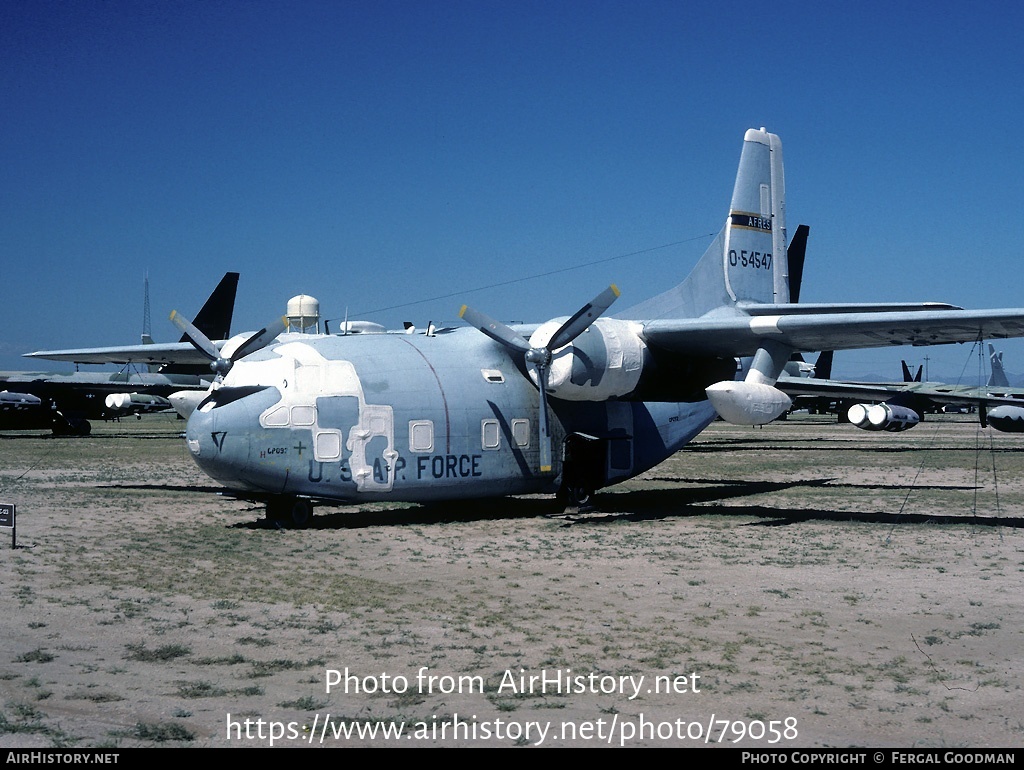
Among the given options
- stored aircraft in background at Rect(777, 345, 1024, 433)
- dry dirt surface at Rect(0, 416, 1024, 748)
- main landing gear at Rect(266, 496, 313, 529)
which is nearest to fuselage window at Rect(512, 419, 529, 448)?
dry dirt surface at Rect(0, 416, 1024, 748)

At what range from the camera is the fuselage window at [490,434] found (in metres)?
18.7

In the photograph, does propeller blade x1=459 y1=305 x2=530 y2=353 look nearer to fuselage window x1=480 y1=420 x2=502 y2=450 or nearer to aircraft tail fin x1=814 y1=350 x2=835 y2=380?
fuselage window x1=480 y1=420 x2=502 y2=450

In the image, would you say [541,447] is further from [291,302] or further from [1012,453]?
[1012,453]

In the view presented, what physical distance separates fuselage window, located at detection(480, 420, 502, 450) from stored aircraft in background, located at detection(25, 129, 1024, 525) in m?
0.02

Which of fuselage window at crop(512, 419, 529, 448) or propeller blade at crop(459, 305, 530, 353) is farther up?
propeller blade at crop(459, 305, 530, 353)

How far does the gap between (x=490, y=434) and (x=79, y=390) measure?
43.3 m

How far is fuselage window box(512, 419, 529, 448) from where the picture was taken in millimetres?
19219

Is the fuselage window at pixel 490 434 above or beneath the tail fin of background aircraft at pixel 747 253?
beneath

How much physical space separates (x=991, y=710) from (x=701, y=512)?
43.5ft

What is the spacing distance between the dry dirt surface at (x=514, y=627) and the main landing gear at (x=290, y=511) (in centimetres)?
34

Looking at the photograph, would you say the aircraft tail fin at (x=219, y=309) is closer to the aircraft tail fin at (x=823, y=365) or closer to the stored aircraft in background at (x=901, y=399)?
the stored aircraft in background at (x=901, y=399)

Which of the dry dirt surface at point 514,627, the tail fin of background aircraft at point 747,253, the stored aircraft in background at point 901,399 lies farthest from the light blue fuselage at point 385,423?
the stored aircraft in background at point 901,399

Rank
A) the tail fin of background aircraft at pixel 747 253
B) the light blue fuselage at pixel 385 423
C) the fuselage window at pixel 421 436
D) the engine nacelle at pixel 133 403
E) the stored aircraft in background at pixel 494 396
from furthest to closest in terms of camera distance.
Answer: the engine nacelle at pixel 133 403
the tail fin of background aircraft at pixel 747 253
the fuselage window at pixel 421 436
the stored aircraft in background at pixel 494 396
the light blue fuselage at pixel 385 423

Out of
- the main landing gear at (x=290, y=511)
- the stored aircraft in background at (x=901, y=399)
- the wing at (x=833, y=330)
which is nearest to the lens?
the wing at (x=833, y=330)
